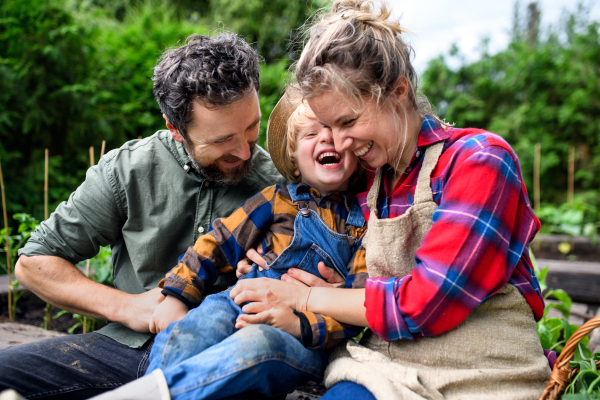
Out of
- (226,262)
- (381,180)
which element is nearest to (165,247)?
(226,262)

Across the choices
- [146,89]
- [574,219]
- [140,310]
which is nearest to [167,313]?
[140,310]

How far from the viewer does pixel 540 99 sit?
7164 mm

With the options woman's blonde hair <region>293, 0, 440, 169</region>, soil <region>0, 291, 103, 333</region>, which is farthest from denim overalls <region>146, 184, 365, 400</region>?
soil <region>0, 291, 103, 333</region>

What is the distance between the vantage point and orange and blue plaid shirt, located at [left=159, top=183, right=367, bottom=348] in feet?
5.47

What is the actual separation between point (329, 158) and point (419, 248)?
24.7 inches

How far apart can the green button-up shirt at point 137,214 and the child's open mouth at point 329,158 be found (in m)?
0.49

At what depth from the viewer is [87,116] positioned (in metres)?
3.98

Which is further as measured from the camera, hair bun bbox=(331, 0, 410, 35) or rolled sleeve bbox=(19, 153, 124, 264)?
rolled sleeve bbox=(19, 153, 124, 264)

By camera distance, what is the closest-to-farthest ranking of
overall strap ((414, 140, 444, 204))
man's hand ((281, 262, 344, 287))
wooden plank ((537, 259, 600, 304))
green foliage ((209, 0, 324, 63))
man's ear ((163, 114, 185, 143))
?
overall strap ((414, 140, 444, 204)), man's hand ((281, 262, 344, 287)), man's ear ((163, 114, 185, 143)), wooden plank ((537, 259, 600, 304)), green foliage ((209, 0, 324, 63))

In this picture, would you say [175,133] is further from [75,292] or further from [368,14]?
[368,14]

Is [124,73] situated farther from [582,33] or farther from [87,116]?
[582,33]

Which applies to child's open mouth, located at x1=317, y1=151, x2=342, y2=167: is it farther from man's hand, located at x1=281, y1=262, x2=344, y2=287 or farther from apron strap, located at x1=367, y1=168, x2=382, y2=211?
man's hand, located at x1=281, y1=262, x2=344, y2=287

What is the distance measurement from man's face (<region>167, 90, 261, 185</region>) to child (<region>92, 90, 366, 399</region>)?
0.16 metres

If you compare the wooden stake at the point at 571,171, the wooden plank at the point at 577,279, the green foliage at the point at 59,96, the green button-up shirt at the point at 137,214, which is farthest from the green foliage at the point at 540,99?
the green button-up shirt at the point at 137,214
